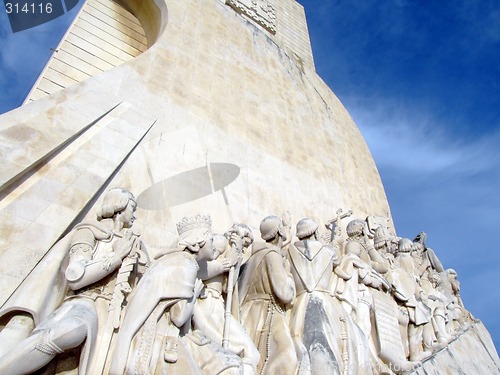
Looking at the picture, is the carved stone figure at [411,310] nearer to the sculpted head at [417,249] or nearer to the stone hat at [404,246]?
the stone hat at [404,246]

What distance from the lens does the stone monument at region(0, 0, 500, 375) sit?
231 cm

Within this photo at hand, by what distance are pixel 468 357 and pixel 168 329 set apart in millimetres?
3649

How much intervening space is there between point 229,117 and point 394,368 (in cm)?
314

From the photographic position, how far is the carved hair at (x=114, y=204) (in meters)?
2.80

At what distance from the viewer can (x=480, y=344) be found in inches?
209

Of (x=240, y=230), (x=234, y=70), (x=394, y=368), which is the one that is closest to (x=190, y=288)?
(x=240, y=230)

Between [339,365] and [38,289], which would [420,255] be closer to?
[339,365]

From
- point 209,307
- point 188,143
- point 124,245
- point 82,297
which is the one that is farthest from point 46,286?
point 188,143

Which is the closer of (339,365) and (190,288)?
(190,288)

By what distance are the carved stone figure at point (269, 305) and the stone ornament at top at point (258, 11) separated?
5.41m

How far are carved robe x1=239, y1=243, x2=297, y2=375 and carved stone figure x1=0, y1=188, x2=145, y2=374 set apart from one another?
0.91m

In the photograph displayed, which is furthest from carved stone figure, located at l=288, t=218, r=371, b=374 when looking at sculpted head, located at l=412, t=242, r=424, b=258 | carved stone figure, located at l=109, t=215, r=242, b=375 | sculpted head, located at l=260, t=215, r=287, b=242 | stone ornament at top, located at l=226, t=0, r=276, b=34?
stone ornament at top, located at l=226, t=0, r=276, b=34

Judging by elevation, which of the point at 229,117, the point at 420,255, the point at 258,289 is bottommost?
the point at 258,289

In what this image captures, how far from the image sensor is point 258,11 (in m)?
8.31
